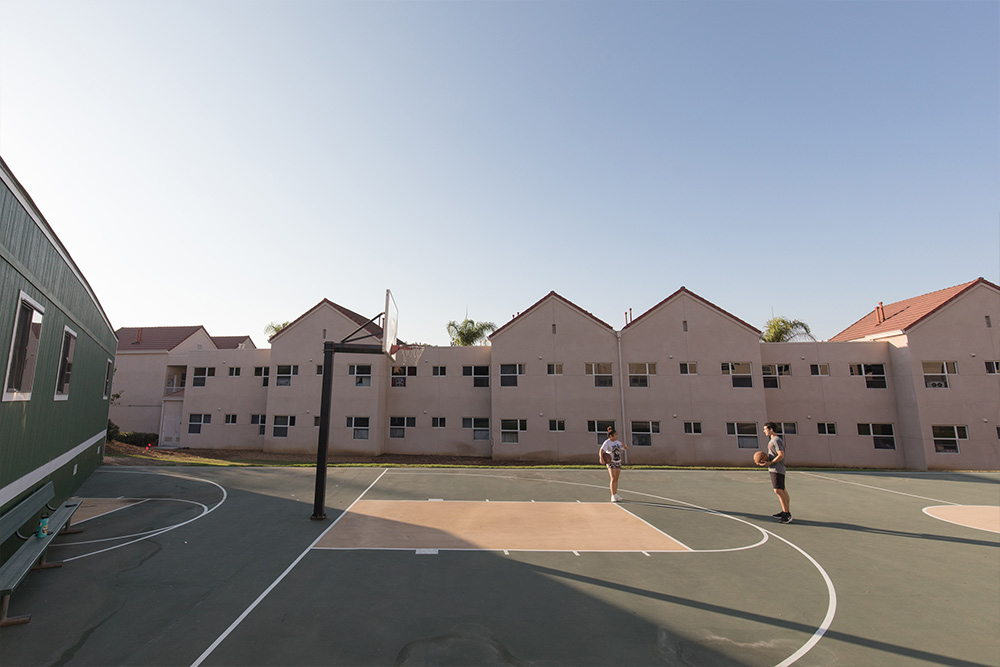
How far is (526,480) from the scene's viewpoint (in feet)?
58.9

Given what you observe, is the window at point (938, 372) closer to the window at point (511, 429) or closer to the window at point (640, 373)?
the window at point (640, 373)

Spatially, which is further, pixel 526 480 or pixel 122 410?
pixel 122 410

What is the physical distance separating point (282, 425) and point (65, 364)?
18.8 metres

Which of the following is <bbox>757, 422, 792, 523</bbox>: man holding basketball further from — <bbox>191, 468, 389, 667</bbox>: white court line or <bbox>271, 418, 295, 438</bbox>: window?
<bbox>271, 418, 295, 438</bbox>: window

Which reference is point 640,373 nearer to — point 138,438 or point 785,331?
point 785,331

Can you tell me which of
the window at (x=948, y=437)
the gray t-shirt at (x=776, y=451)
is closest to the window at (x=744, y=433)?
the window at (x=948, y=437)

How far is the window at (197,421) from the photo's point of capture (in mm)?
31688

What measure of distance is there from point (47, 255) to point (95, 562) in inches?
254

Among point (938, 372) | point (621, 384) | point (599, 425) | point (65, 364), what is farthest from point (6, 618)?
point (938, 372)

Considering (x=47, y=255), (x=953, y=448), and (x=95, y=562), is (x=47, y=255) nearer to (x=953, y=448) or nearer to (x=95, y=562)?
(x=95, y=562)

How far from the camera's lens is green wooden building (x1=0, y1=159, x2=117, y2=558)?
782cm

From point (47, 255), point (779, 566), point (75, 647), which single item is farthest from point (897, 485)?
point (47, 255)

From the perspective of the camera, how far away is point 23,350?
863 centimetres

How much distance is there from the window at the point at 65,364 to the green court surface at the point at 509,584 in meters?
3.28
